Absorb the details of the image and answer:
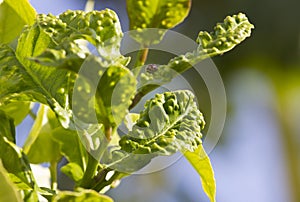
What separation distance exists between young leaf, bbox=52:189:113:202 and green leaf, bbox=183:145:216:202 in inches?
4.6

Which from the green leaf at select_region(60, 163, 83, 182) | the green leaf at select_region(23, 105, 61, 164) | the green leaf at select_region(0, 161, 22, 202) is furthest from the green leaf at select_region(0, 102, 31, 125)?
the green leaf at select_region(0, 161, 22, 202)

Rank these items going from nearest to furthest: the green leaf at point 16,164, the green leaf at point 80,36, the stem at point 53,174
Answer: the green leaf at point 80,36 < the green leaf at point 16,164 < the stem at point 53,174

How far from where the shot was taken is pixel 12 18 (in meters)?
0.61

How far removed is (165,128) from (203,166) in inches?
2.6

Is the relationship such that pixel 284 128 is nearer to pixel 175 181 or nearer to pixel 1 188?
pixel 175 181

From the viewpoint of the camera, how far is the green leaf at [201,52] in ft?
1.42

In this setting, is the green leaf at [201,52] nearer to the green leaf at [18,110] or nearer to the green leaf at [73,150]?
the green leaf at [73,150]

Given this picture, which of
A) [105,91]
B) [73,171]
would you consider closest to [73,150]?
[73,171]

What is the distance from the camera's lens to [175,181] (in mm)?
3305

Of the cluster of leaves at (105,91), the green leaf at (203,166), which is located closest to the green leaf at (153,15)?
the cluster of leaves at (105,91)

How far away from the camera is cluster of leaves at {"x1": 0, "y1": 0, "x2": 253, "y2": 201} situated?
1.36 feet

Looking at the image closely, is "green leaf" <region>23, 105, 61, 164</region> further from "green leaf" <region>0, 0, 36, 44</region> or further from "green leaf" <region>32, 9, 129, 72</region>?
"green leaf" <region>32, 9, 129, 72</region>

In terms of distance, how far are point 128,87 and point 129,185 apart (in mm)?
2772

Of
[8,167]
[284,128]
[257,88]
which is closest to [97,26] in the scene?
[8,167]
